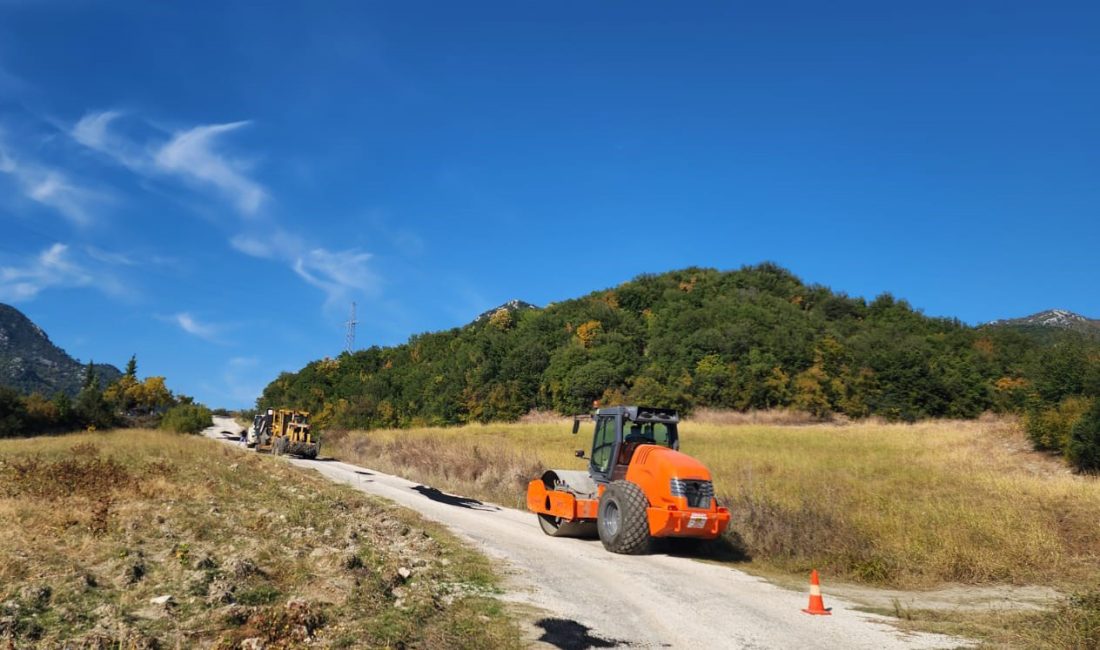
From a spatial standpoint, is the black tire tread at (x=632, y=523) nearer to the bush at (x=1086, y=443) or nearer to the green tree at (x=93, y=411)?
the bush at (x=1086, y=443)

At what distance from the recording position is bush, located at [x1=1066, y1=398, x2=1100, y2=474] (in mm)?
27266

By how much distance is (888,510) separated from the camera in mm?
14039

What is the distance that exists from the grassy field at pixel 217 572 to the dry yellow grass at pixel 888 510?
6468mm

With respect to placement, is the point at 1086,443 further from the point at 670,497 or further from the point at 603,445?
the point at 670,497

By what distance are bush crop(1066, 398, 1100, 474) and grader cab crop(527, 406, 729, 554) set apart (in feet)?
78.6

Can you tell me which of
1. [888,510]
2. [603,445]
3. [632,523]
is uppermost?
[603,445]

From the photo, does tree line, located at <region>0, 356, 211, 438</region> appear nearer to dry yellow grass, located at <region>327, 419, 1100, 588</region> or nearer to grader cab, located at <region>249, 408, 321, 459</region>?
grader cab, located at <region>249, 408, 321, 459</region>

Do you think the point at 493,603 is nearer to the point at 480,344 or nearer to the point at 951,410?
the point at 951,410

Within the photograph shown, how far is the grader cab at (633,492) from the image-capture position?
451 inches

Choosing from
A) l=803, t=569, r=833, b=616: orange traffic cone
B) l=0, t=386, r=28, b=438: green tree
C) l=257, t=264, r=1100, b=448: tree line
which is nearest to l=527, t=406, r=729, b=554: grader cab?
l=803, t=569, r=833, b=616: orange traffic cone

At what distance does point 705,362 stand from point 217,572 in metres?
70.1

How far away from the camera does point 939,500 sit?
15234mm

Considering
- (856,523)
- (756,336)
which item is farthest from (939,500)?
(756,336)

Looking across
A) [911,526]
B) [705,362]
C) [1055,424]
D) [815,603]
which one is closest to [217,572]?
[815,603]
